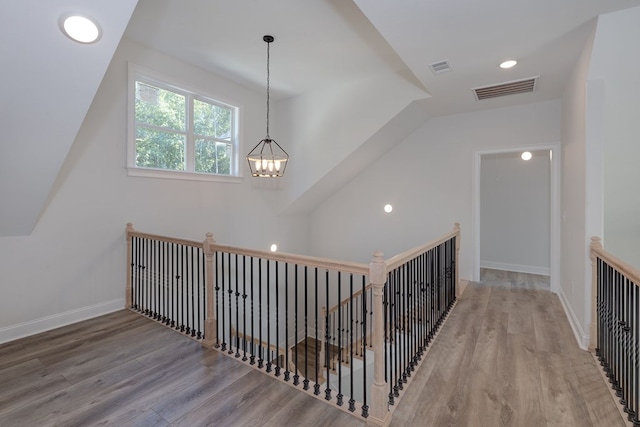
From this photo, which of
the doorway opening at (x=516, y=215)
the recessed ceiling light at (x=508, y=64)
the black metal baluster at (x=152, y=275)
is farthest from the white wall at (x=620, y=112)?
the black metal baluster at (x=152, y=275)

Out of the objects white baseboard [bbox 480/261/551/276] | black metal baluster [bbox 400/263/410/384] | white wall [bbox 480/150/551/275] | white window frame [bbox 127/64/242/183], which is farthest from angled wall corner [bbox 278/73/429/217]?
white baseboard [bbox 480/261/551/276]

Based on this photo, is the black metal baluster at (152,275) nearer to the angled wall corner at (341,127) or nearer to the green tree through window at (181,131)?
the green tree through window at (181,131)

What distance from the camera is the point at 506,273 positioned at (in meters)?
5.65

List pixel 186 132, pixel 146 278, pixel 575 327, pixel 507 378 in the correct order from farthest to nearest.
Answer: pixel 186 132, pixel 146 278, pixel 575 327, pixel 507 378

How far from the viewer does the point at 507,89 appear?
400cm

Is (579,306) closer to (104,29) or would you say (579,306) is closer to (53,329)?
(104,29)

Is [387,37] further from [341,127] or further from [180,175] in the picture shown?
[180,175]

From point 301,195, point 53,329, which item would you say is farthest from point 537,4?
point 53,329

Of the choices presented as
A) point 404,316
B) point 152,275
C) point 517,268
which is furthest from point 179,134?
point 517,268

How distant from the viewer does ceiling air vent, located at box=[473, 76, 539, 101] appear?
379 centimetres

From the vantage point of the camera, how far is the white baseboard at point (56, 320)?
9.62 ft

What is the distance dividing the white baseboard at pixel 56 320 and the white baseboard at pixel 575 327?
4.90m

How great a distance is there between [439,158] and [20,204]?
541 cm

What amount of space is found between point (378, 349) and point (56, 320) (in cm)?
341
